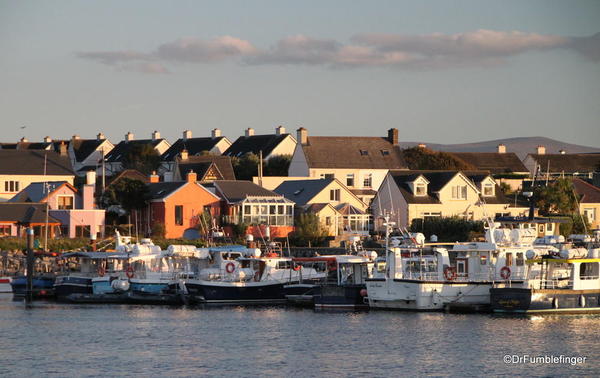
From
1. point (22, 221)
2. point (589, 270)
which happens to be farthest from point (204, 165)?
point (589, 270)

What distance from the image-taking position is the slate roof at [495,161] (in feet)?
398

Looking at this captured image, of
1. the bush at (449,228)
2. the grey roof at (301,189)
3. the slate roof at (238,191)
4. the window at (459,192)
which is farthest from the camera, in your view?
the grey roof at (301,189)

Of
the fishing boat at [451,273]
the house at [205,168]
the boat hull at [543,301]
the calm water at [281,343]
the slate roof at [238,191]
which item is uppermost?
the house at [205,168]

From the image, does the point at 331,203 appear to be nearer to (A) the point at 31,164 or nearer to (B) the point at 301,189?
(B) the point at 301,189

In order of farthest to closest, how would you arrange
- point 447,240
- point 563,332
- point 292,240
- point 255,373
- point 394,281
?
point 292,240, point 447,240, point 394,281, point 563,332, point 255,373

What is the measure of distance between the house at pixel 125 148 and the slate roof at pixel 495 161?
3377 centimetres

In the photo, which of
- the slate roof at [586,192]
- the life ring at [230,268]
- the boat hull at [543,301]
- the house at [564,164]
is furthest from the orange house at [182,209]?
the house at [564,164]

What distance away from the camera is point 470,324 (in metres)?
49.8

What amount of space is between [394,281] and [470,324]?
6022mm

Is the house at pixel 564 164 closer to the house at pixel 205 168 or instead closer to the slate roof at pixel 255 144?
the slate roof at pixel 255 144

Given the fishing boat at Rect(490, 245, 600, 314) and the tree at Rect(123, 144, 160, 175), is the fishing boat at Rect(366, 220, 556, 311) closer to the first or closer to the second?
the fishing boat at Rect(490, 245, 600, 314)

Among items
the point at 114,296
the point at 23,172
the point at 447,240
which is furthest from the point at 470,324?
the point at 23,172

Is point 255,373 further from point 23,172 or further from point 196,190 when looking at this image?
point 23,172

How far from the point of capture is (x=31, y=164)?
9950 centimetres
